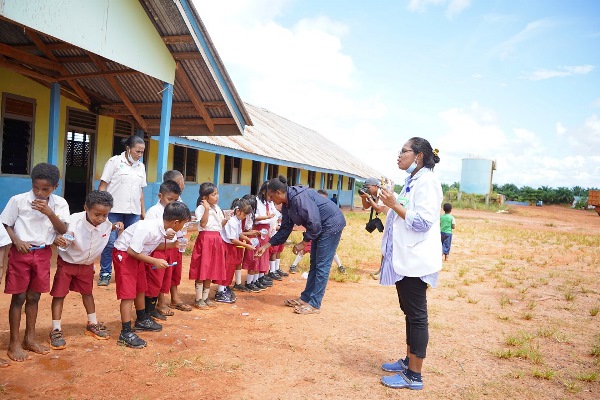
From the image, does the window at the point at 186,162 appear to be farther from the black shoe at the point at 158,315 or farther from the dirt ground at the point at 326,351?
the black shoe at the point at 158,315

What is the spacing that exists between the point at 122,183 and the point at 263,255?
2.17m

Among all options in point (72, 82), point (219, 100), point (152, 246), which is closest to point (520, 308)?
point (152, 246)

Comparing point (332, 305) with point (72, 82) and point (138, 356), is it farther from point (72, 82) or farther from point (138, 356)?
point (72, 82)

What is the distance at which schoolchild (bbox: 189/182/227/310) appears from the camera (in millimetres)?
4859

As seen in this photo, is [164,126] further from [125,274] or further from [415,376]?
[415,376]

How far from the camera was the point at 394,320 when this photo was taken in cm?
523

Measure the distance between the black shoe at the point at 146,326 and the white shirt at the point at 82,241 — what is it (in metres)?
0.85

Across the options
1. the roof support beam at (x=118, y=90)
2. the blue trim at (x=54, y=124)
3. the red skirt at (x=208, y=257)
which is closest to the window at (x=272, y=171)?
the roof support beam at (x=118, y=90)

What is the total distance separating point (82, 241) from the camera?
3.53 m

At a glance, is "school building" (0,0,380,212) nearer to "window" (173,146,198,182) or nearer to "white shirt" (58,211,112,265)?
"window" (173,146,198,182)

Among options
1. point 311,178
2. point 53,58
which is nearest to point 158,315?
point 53,58

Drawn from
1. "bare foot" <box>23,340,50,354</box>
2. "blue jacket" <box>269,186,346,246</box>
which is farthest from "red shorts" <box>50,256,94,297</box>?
"blue jacket" <box>269,186,346,246</box>

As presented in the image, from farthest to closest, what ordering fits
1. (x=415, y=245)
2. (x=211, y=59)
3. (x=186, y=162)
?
(x=186, y=162) < (x=211, y=59) < (x=415, y=245)

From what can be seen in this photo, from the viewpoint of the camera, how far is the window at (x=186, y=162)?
1255 centimetres
